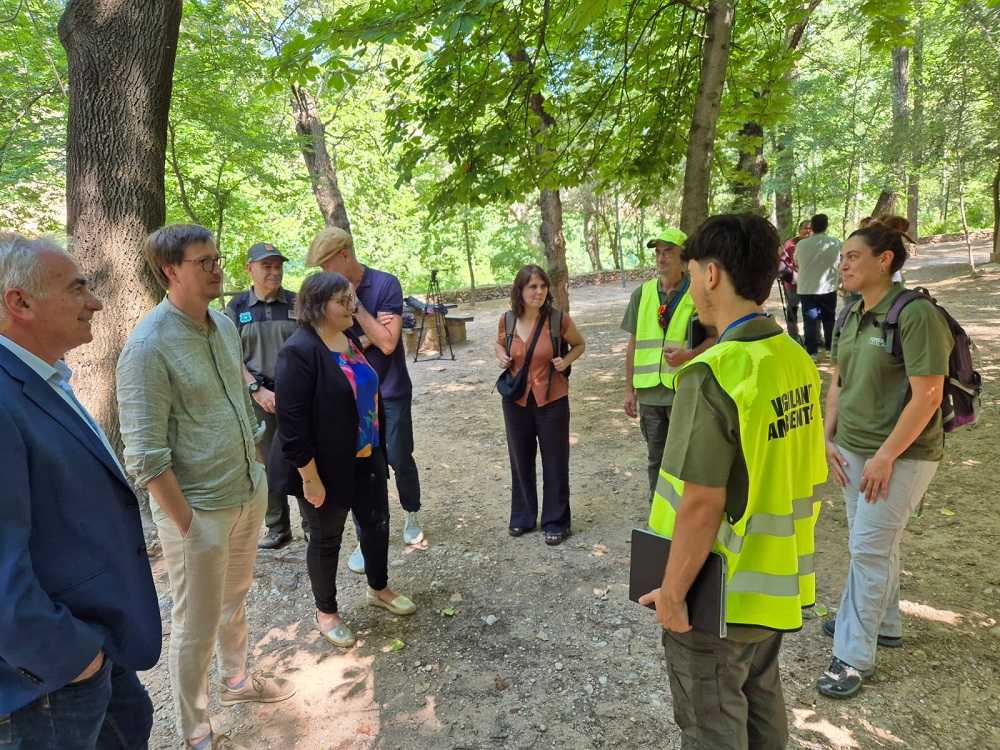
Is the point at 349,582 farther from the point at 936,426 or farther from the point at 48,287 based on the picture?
the point at 936,426

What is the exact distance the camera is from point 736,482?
1484 millimetres

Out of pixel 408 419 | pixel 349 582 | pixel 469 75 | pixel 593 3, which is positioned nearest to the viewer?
pixel 593 3

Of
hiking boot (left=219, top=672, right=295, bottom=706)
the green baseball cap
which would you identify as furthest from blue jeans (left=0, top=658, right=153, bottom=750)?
the green baseball cap

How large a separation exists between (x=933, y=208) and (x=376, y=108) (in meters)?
34.2

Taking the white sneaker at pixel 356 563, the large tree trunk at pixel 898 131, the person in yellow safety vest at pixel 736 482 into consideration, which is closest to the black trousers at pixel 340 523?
the white sneaker at pixel 356 563

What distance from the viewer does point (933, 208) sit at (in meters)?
33.7

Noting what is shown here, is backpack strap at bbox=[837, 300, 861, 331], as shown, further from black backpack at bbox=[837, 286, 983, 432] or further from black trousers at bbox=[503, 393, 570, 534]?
black trousers at bbox=[503, 393, 570, 534]

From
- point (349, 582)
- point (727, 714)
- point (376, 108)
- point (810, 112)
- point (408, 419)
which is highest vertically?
point (376, 108)

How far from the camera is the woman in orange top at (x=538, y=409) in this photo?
390 cm

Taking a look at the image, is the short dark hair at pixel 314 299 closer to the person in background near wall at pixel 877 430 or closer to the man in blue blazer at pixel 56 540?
the man in blue blazer at pixel 56 540

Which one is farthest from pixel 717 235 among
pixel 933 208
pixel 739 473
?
pixel 933 208

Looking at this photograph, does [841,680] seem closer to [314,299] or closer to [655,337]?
[655,337]

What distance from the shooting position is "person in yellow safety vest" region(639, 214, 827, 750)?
1.45 m

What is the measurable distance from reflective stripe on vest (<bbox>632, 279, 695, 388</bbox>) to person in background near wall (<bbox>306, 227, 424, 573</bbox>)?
1562 millimetres
